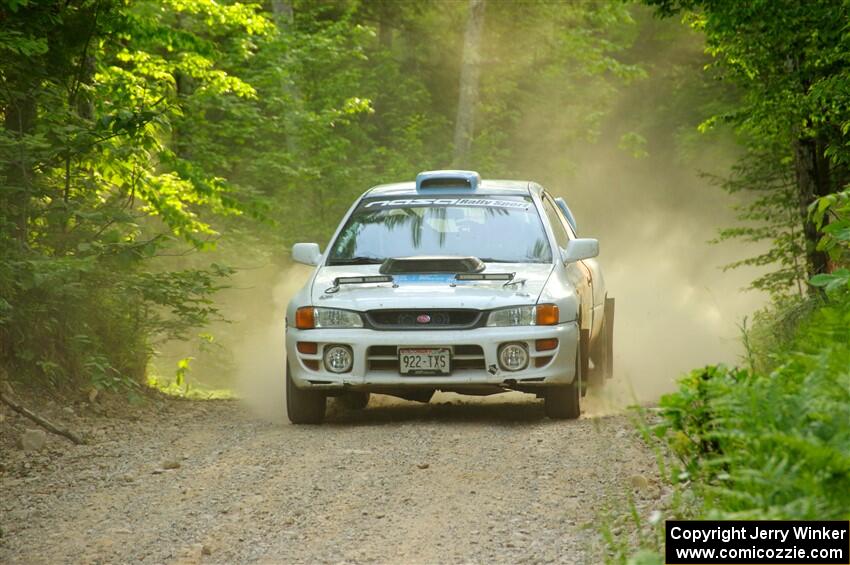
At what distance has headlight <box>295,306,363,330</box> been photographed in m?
9.45

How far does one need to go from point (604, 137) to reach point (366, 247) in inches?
1391

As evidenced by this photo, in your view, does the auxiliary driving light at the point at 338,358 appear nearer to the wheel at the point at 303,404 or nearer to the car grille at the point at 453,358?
the car grille at the point at 453,358

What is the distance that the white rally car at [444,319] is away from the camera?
30.6ft

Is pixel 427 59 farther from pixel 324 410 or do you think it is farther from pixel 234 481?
pixel 234 481

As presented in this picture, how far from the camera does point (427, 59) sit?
120 feet

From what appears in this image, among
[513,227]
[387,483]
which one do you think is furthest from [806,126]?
[387,483]

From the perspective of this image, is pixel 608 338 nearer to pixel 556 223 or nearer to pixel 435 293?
pixel 556 223

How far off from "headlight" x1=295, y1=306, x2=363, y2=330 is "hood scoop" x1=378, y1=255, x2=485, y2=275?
61 centimetres

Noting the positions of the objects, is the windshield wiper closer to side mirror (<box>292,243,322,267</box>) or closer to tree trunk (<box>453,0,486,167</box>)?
side mirror (<box>292,243,322,267</box>)

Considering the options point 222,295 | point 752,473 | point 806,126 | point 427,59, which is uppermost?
point 427,59

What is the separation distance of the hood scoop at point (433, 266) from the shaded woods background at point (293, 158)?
2.54 meters

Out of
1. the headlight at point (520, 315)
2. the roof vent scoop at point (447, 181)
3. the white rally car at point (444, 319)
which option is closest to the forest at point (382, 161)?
the white rally car at point (444, 319)

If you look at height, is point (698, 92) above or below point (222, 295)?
above

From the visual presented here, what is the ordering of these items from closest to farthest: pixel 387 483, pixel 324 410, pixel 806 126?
pixel 387 483 < pixel 324 410 < pixel 806 126
